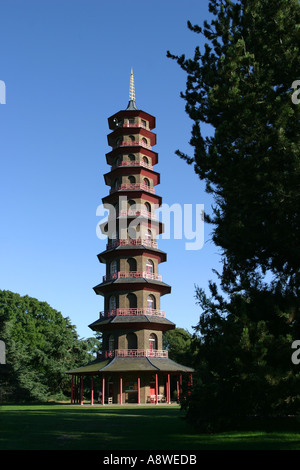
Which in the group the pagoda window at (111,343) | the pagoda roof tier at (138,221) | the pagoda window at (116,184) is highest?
the pagoda window at (116,184)

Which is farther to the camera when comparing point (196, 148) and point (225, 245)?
point (196, 148)

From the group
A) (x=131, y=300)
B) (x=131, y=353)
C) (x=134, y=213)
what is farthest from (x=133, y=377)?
(x=134, y=213)

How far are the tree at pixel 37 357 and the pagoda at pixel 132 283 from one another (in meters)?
5.69

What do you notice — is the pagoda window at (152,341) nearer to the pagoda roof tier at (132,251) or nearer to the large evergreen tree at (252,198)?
the pagoda roof tier at (132,251)

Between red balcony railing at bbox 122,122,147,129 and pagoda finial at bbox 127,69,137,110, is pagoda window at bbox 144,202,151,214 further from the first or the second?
pagoda finial at bbox 127,69,137,110

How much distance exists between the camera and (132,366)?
3014cm

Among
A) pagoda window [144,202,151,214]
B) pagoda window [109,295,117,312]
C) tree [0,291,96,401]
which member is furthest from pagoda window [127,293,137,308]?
tree [0,291,96,401]

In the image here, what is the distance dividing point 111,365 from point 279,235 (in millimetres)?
22407

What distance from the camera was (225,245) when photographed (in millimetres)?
12641

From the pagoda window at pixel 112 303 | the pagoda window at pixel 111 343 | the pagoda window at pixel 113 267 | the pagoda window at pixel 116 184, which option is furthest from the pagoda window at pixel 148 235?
the pagoda window at pixel 111 343

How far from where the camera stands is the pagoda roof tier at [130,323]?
32000mm
